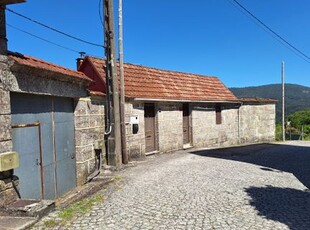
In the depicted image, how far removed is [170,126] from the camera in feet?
50.1

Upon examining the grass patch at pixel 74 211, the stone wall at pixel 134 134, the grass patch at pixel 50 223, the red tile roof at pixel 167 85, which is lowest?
the grass patch at pixel 74 211

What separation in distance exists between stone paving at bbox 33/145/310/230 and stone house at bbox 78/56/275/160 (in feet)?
9.38

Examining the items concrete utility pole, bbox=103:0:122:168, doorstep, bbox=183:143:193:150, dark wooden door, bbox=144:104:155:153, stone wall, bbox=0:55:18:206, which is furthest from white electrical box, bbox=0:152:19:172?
doorstep, bbox=183:143:193:150

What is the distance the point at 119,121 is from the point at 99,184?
2.87 metres

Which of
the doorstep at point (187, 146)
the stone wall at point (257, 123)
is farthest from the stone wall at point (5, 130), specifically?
the stone wall at point (257, 123)

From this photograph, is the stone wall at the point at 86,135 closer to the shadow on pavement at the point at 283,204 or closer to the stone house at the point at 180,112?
the stone house at the point at 180,112

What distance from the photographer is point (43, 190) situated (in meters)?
7.20

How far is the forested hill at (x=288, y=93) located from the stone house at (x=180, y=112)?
4922cm

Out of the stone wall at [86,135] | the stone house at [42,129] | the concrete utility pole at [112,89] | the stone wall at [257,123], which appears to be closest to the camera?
the stone house at [42,129]

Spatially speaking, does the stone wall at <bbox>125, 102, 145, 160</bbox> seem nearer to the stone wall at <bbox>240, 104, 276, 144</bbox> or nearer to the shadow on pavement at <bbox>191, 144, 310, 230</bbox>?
the shadow on pavement at <bbox>191, 144, 310, 230</bbox>

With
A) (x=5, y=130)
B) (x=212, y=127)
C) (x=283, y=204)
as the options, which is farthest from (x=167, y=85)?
(x=5, y=130)

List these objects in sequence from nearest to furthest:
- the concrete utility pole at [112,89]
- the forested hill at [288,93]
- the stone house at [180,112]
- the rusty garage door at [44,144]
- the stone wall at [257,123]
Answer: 1. the rusty garage door at [44,144]
2. the concrete utility pole at [112,89]
3. the stone house at [180,112]
4. the stone wall at [257,123]
5. the forested hill at [288,93]

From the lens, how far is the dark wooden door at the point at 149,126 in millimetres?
14070

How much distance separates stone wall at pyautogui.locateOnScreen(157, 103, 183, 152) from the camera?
14.7 meters
